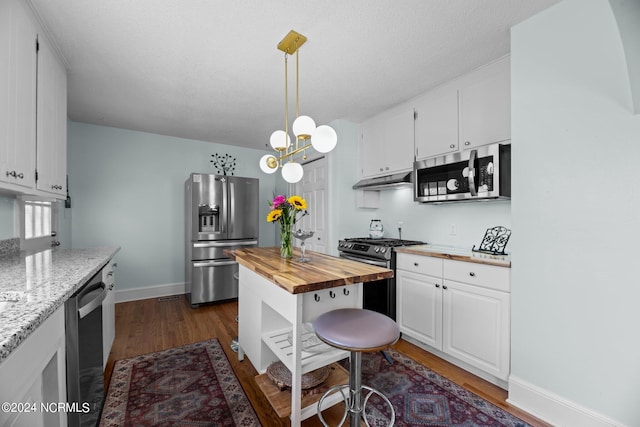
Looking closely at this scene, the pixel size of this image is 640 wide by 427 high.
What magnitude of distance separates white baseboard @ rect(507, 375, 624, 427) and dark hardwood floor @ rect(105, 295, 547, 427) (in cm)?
5

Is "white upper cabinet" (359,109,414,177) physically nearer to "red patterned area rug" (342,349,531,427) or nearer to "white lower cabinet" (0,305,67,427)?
"red patterned area rug" (342,349,531,427)

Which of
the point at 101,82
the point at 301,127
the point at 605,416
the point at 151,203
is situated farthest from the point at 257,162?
the point at 605,416

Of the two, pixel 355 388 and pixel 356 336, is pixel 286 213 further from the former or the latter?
Result: pixel 355 388

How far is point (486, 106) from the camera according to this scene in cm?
226

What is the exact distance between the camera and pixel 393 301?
2.69 meters

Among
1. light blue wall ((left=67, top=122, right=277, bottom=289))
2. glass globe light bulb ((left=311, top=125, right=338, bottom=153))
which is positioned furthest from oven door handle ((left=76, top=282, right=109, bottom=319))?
light blue wall ((left=67, top=122, right=277, bottom=289))

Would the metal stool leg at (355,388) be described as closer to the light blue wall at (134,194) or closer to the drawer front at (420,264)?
the drawer front at (420,264)

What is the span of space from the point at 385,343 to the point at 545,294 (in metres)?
1.18

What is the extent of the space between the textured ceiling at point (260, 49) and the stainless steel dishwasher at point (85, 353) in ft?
5.33

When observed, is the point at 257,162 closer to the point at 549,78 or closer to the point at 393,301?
the point at 393,301

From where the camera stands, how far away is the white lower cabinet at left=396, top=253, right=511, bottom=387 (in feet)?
6.28

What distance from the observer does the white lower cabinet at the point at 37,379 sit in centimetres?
71

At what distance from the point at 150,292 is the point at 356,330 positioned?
12.6ft

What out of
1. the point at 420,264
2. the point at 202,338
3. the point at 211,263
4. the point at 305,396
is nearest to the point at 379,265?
the point at 420,264
